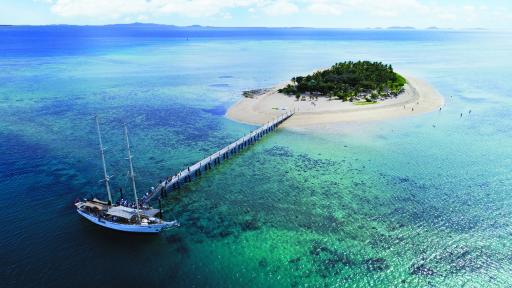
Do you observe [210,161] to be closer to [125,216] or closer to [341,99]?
[125,216]

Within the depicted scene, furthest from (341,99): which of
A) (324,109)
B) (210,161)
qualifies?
(210,161)

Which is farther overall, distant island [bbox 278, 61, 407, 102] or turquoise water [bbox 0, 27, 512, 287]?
distant island [bbox 278, 61, 407, 102]

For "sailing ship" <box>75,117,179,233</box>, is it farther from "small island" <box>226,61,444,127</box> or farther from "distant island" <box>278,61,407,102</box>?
"distant island" <box>278,61,407,102</box>

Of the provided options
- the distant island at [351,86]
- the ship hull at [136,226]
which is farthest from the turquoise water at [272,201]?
the distant island at [351,86]

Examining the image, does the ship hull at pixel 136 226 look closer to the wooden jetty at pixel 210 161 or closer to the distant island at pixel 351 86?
the wooden jetty at pixel 210 161

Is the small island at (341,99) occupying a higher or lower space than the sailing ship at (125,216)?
higher

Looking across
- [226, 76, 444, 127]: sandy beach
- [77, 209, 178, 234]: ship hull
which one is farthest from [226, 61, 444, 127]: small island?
[77, 209, 178, 234]: ship hull

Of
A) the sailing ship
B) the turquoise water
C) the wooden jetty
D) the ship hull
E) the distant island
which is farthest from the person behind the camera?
the distant island
